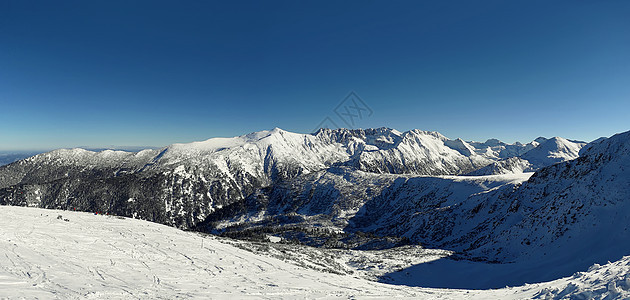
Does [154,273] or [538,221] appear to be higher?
[154,273]

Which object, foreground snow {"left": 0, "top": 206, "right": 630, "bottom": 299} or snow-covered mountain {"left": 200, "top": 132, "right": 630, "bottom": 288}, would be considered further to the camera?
snow-covered mountain {"left": 200, "top": 132, "right": 630, "bottom": 288}

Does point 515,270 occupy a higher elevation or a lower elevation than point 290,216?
higher

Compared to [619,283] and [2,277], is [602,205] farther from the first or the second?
[2,277]

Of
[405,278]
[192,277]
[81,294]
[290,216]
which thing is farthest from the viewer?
[290,216]

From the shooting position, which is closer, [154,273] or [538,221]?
[154,273]

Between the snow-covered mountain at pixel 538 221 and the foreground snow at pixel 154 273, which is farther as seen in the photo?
the snow-covered mountain at pixel 538 221

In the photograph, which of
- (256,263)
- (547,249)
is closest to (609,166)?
(547,249)

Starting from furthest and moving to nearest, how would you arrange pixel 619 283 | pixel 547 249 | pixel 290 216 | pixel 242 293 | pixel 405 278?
pixel 290 216
pixel 547 249
pixel 405 278
pixel 242 293
pixel 619 283

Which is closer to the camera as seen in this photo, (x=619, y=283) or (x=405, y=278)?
(x=619, y=283)
